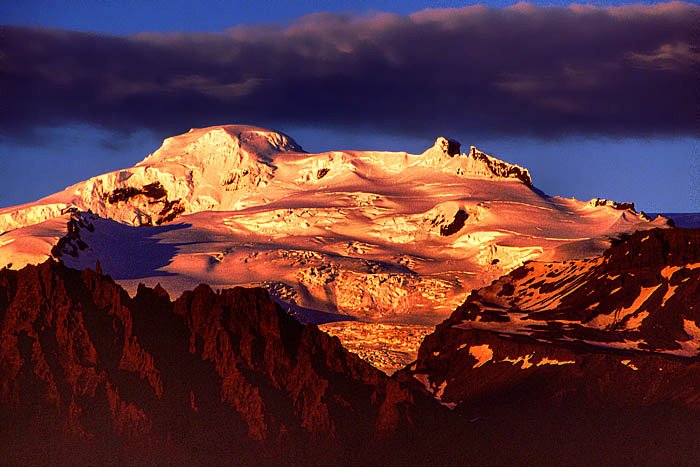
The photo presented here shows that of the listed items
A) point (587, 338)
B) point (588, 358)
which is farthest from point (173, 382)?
point (587, 338)

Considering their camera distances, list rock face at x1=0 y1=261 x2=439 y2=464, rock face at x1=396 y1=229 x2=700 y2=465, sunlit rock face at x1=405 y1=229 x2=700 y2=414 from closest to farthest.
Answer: rock face at x1=0 y1=261 x2=439 y2=464, rock face at x1=396 y1=229 x2=700 y2=465, sunlit rock face at x1=405 y1=229 x2=700 y2=414

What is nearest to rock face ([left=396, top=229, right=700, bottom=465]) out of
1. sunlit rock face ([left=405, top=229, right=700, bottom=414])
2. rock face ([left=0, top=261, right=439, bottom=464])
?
sunlit rock face ([left=405, top=229, right=700, bottom=414])

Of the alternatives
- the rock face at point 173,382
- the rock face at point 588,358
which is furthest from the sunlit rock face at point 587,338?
the rock face at point 173,382

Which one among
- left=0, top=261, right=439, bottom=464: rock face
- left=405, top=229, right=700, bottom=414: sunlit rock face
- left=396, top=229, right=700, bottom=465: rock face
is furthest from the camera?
left=405, top=229, right=700, bottom=414: sunlit rock face

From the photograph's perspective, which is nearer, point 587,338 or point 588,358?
point 588,358

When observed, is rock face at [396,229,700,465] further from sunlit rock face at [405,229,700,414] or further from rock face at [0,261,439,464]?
rock face at [0,261,439,464]

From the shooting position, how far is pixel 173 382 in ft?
344

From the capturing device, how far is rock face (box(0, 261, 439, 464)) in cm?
9994

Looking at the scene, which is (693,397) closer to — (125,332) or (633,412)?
(633,412)

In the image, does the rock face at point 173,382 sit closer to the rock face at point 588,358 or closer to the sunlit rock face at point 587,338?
the rock face at point 588,358

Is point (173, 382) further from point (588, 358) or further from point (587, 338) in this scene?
point (587, 338)

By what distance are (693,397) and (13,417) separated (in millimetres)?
39762

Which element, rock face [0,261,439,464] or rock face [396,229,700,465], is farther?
rock face [396,229,700,465]

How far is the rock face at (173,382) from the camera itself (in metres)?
99.9
